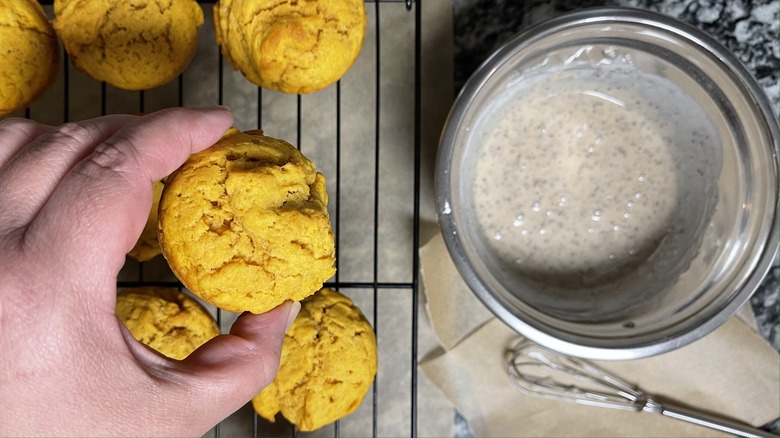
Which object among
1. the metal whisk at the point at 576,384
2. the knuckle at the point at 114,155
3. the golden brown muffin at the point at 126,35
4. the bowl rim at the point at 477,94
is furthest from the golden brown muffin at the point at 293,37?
the metal whisk at the point at 576,384

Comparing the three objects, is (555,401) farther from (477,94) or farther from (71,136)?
(71,136)

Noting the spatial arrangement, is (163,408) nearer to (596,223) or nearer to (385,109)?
(385,109)

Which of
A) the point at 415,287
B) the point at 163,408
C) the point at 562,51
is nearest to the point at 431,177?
the point at 415,287

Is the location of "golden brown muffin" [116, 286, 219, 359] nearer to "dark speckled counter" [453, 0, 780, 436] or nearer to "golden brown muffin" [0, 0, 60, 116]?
"golden brown muffin" [0, 0, 60, 116]

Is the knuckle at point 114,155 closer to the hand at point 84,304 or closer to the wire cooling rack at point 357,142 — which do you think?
the hand at point 84,304

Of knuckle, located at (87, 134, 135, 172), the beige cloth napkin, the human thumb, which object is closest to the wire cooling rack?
the beige cloth napkin

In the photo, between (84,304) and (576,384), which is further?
(576,384)

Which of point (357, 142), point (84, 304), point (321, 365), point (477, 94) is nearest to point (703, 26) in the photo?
point (477, 94)
